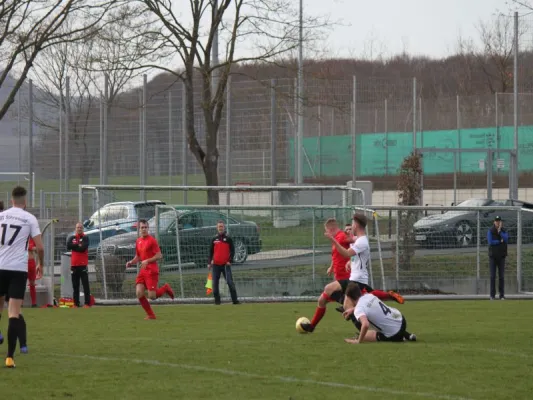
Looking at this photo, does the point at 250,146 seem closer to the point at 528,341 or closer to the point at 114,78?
the point at 114,78

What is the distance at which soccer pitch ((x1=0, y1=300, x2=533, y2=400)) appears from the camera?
367 inches

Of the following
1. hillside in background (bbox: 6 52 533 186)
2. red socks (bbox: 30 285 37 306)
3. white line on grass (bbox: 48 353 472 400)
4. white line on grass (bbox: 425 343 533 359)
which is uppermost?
hillside in background (bbox: 6 52 533 186)

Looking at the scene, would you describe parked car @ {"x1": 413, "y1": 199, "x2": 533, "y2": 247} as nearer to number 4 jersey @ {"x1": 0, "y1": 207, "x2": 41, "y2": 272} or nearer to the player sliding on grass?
the player sliding on grass

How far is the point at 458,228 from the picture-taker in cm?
2620

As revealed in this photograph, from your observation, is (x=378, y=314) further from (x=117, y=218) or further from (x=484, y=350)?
(x=117, y=218)

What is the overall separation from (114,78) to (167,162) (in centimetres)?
353

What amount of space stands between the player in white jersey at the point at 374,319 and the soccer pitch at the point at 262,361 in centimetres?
30

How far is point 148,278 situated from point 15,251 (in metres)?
7.08

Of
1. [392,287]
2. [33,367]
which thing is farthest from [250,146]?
[33,367]

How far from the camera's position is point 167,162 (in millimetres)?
34750

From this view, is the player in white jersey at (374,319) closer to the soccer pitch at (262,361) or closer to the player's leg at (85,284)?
the soccer pitch at (262,361)

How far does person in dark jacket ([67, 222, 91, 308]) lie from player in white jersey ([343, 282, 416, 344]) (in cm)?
1017

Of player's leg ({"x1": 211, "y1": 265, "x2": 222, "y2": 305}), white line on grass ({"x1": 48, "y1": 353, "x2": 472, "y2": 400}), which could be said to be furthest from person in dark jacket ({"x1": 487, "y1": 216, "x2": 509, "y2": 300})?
white line on grass ({"x1": 48, "y1": 353, "x2": 472, "y2": 400})

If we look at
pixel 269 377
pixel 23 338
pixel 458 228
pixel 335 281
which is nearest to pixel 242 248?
pixel 458 228
